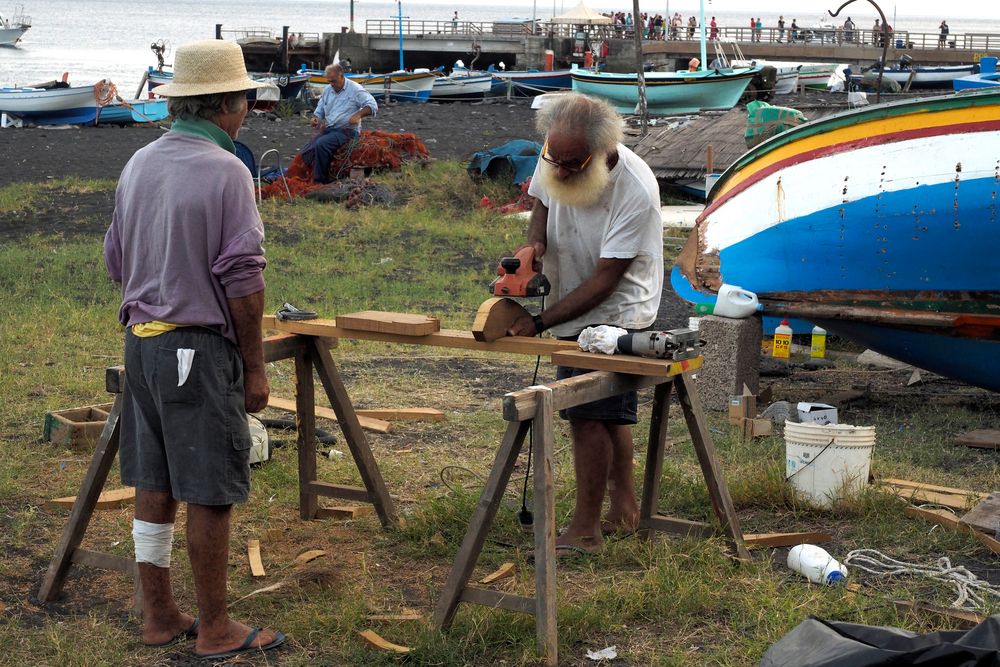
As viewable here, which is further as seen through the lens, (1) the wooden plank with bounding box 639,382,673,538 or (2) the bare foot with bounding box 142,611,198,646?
(1) the wooden plank with bounding box 639,382,673,538

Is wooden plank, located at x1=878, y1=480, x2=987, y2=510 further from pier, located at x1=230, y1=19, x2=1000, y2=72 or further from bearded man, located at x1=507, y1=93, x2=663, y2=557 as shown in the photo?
pier, located at x1=230, y1=19, x2=1000, y2=72

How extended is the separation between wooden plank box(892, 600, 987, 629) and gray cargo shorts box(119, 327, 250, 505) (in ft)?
7.84

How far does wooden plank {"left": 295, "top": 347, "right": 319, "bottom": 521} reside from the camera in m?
5.31

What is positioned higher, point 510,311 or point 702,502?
point 510,311

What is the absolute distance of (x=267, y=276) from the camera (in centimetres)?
1095

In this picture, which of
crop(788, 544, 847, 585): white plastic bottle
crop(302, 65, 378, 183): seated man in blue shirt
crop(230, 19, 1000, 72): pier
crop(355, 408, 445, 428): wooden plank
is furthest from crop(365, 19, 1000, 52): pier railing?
crop(788, 544, 847, 585): white plastic bottle

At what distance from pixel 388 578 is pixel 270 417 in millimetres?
2612

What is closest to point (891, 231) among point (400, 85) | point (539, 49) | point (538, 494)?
point (538, 494)

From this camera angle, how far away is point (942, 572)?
15.0 ft

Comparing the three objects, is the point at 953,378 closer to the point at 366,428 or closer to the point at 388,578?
the point at 366,428

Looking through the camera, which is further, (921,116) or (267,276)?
(267,276)

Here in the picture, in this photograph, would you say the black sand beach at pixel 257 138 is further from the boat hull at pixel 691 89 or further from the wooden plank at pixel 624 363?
the wooden plank at pixel 624 363

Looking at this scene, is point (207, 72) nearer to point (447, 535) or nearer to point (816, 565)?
point (447, 535)

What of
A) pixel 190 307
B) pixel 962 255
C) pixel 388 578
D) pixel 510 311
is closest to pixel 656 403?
pixel 510 311
